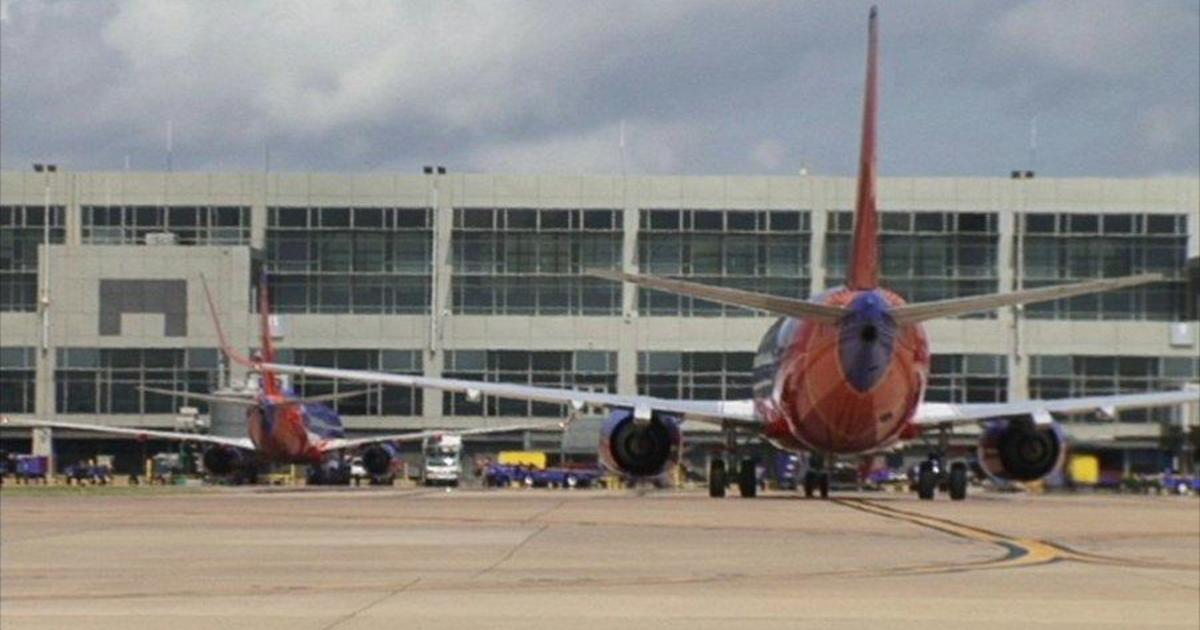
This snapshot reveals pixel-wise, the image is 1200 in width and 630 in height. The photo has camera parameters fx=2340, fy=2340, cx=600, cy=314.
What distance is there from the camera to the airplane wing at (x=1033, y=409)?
195ft

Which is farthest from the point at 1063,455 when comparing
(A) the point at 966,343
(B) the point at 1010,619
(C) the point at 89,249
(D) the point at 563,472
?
(C) the point at 89,249

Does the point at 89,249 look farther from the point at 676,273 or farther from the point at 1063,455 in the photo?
the point at 1063,455

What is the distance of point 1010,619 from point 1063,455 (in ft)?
124

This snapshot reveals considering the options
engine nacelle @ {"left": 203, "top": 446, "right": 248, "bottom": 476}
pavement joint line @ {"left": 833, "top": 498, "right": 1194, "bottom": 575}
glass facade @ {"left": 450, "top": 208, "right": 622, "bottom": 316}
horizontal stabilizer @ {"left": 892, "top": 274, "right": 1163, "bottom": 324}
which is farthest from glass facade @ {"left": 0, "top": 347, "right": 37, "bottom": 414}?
pavement joint line @ {"left": 833, "top": 498, "right": 1194, "bottom": 575}

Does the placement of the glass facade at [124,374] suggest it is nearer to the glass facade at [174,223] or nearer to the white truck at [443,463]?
the glass facade at [174,223]

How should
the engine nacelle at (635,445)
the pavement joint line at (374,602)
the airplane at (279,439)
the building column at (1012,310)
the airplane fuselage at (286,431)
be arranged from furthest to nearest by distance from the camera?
the building column at (1012,310), the airplane at (279,439), the airplane fuselage at (286,431), the engine nacelle at (635,445), the pavement joint line at (374,602)

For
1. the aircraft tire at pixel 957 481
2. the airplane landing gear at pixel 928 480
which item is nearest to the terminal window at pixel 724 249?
the airplane landing gear at pixel 928 480

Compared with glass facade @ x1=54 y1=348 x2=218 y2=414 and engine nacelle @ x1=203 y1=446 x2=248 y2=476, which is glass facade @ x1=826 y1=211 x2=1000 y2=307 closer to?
glass facade @ x1=54 y1=348 x2=218 y2=414

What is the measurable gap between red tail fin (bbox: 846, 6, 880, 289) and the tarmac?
27.7ft

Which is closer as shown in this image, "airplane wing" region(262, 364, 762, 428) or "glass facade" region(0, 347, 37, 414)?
"airplane wing" region(262, 364, 762, 428)

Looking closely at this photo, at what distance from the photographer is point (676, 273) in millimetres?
120188

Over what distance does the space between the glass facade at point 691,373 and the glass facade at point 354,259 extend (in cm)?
1225

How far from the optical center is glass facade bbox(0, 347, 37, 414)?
389ft

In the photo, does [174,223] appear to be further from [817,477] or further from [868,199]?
[868,199]
